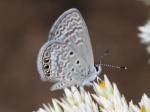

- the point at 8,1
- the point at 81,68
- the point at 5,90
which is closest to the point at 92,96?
the point at 81,68

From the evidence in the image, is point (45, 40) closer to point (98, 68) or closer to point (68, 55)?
point (68, 55)

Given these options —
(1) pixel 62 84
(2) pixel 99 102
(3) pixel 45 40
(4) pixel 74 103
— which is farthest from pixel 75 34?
(3) pixel 45 40

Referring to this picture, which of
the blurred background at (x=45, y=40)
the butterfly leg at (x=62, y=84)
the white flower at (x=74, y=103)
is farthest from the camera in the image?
the blurred background at (x=45, y=40)

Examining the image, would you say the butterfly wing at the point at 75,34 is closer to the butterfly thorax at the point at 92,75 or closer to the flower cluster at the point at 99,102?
the butterfly thorax at the point at 92,75

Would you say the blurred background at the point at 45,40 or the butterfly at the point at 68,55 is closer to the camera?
the butterfly at the point at 68,55

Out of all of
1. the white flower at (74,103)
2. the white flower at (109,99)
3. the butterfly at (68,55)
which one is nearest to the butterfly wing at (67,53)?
the butterfly at (68,55)

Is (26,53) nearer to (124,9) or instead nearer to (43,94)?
(43,94)

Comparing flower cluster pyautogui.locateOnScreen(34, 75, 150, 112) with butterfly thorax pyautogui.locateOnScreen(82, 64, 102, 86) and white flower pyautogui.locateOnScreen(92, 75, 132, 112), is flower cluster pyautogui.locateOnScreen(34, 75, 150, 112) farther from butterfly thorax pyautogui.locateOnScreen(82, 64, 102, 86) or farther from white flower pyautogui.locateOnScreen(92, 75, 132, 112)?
butterfly thorax pyautogui.locateOnScreen(82, 64, 102, 86)
